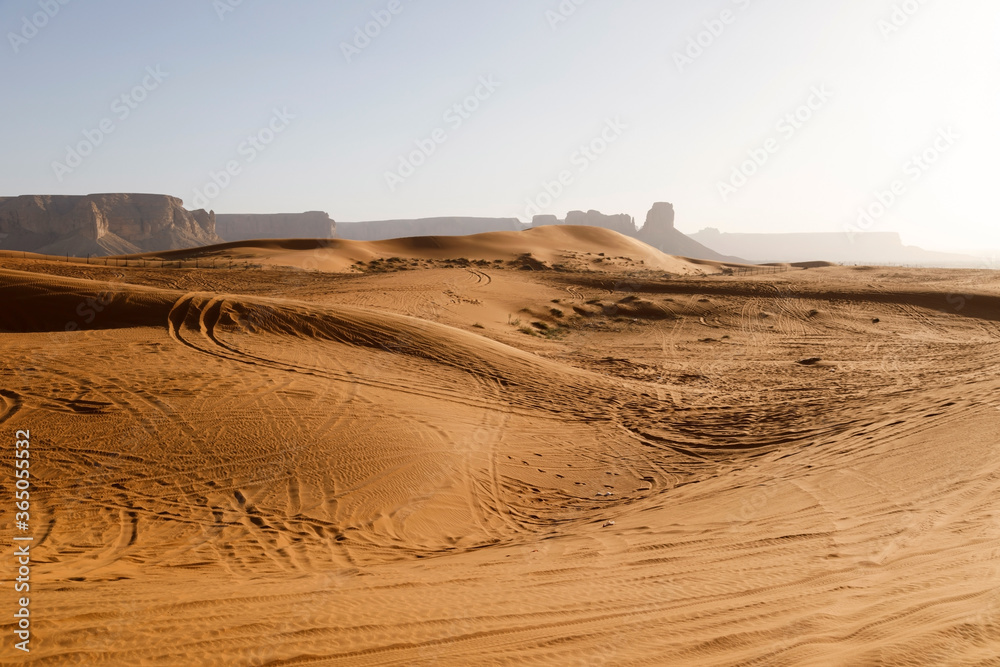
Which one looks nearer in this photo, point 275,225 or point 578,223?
point 275,225

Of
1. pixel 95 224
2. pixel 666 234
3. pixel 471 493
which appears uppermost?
pixel 666 234

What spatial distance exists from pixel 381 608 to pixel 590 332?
51.8 feet

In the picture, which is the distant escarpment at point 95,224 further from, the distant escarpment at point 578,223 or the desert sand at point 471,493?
the desert sand at point 471,493

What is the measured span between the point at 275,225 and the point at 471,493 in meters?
131

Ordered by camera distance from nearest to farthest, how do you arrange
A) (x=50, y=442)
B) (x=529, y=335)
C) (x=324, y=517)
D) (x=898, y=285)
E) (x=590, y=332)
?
(x=324, y=517) → (x=50, y=442) → (x=529, y=335) → (x=590, y=332) → (x=898, y=285)

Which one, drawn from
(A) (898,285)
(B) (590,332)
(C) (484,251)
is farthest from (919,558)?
(C) (484,251)

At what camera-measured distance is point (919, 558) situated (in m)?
4.04

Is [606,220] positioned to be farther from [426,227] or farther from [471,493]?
[471,493]

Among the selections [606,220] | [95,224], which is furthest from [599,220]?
[95,224]

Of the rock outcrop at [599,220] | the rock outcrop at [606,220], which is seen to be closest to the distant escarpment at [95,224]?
the rock outcrop at [599,220]

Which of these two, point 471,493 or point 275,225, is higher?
point 275,225

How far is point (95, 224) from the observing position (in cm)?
8331

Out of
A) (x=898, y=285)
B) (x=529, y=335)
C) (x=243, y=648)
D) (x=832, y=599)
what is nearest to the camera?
(x=243, y=648)

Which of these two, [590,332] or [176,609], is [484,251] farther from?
[176,609]
